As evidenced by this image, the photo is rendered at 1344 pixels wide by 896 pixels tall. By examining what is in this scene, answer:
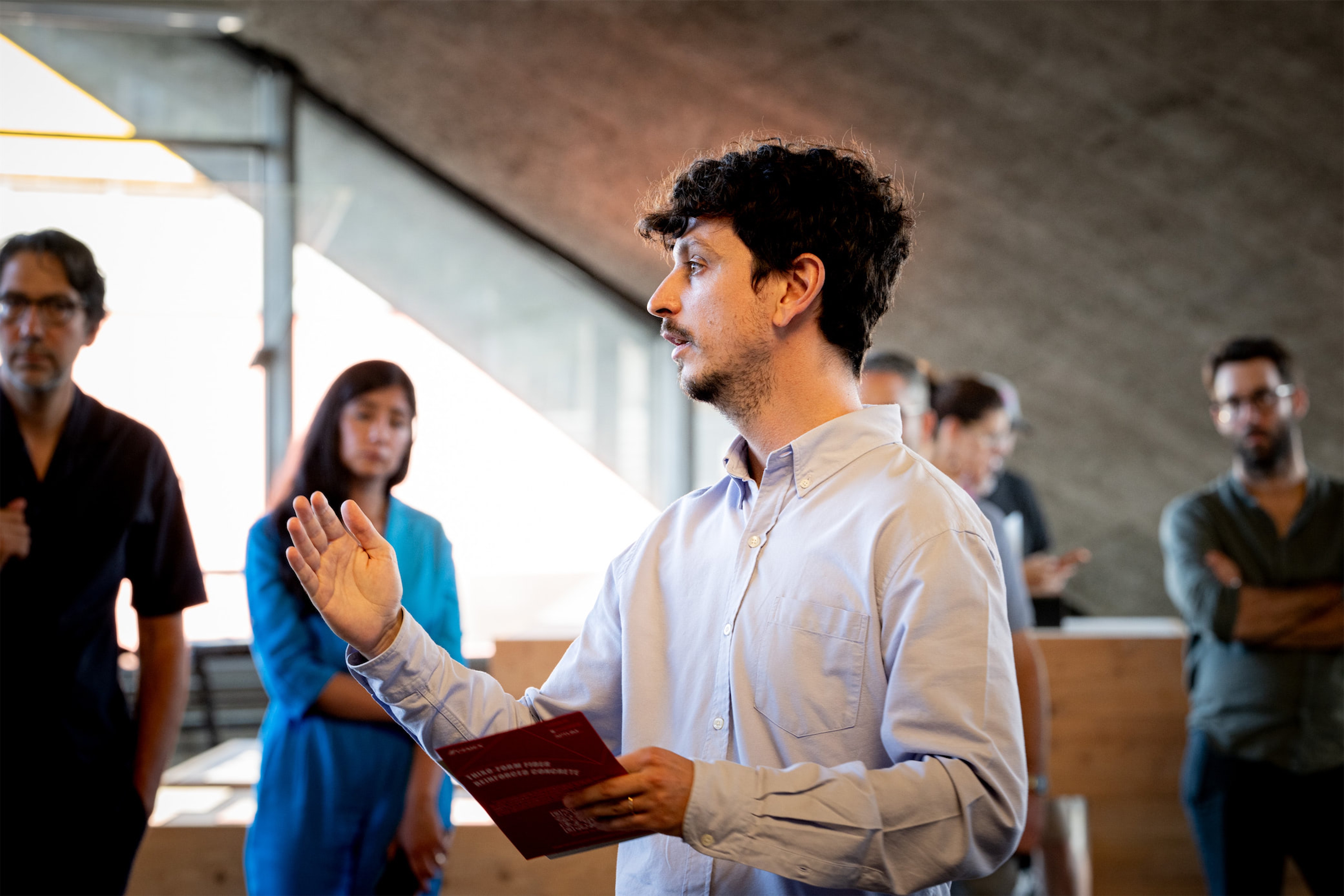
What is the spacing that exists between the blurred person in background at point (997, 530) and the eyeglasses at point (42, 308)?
1795 millimetres

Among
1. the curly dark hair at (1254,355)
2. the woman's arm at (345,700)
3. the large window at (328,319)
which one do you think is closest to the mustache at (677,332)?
the woman's arm at (345,700)

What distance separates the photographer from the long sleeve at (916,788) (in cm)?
100

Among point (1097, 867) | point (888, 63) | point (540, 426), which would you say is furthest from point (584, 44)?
point (1097, 867)

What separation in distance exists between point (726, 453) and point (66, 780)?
1279mm

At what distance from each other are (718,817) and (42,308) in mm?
1479

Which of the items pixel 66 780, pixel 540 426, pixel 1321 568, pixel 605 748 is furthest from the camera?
pixel 540 426

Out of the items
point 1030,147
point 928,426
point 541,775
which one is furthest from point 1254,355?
point 541,775

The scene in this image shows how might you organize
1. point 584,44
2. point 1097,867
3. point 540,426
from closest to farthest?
1. point 1097,867
2. point 584,44
3. point 540,426

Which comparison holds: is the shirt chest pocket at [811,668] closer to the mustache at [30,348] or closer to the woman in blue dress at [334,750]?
the woman in blue dress at [334,750]

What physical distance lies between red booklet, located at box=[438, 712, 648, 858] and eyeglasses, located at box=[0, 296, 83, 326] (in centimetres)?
123

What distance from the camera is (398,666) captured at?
1202 millimetres

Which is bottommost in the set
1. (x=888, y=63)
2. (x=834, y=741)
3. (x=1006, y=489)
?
(x=834, y=741)

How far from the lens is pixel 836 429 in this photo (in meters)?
1.30

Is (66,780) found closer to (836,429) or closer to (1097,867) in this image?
(836,429)
